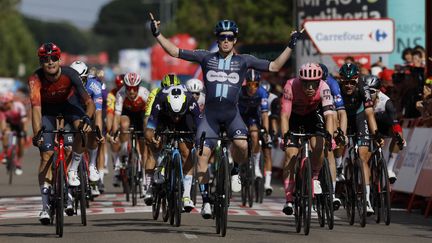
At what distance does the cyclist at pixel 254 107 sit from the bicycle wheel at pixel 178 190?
567cm

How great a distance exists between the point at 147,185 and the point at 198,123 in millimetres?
2125

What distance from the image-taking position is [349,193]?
646 inches

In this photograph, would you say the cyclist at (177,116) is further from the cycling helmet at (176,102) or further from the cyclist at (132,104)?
the cyclist at (132,104)

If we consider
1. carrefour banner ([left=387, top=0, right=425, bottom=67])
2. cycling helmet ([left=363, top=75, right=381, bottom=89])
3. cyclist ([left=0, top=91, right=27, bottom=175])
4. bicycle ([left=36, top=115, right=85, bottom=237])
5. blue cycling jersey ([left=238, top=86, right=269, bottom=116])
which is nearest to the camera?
bicycle ([left=36, top=115, right=85, bottom=237])

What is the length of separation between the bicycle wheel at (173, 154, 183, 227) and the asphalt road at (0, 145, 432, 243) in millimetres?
151

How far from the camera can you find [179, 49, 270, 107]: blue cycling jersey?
49.3 ft

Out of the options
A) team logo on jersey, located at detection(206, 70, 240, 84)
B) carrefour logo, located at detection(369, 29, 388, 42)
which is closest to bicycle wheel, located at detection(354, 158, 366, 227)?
team logo on jersey, located at detection(206, 70, 240, 84)

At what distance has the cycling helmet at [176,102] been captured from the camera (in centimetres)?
1579

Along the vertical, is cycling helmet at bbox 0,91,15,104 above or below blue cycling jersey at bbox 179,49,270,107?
above

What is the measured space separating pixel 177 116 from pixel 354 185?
231 centimetres

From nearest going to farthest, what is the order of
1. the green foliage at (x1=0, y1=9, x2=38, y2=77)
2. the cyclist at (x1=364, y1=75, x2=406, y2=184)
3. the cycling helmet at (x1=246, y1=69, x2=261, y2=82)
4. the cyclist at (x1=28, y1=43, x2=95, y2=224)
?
the cyclist at (x1=28, y1=43, x2=95, y2=224) < the cyclist at (x1=364, y1=75, x2=406, y2=184) < the cycling helmet at (x1=246, y1=69, x2=261, y2=82) < the green foliage at (x1=0, y1=9, x2=38, y2=77)

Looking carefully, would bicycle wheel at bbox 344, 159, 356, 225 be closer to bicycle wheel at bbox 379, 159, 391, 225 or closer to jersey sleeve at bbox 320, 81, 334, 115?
bicycle wheel at bbox 379, 159, 391, 225

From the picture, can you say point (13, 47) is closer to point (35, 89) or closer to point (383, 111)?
point (383, 111)

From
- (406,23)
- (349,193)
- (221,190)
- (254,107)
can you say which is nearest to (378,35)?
(406,23)
